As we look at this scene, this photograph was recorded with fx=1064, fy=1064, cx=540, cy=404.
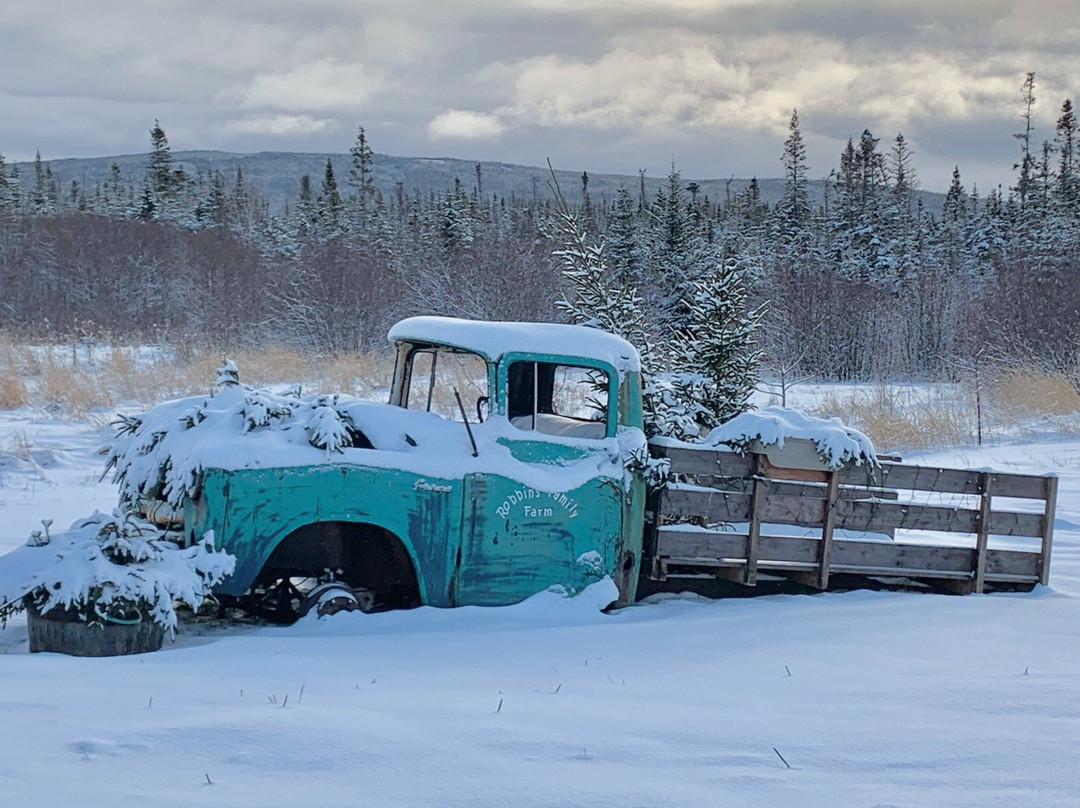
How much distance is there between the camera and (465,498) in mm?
6188

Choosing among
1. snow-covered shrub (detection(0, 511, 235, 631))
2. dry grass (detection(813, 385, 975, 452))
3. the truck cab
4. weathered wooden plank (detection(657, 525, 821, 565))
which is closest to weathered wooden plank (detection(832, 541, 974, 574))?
weathered wooden plank (detection(657, 525, 821, 565))

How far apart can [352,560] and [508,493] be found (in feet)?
3.88

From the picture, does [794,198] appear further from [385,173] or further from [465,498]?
[385,173]

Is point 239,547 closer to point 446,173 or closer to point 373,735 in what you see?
point 373,735

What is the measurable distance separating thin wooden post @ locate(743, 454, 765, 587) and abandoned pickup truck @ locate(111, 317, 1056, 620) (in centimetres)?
1

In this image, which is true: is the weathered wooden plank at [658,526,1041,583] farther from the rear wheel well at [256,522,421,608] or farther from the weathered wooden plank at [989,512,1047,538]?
the rear wheel well at [256,522,421,608]

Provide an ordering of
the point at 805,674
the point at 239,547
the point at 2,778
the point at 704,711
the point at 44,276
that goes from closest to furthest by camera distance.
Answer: the point at 2,778
the point at 704,711
the point at 805,674
the point at 239,547
the point at 44,276

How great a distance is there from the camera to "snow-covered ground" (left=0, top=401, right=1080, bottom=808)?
10.8ft

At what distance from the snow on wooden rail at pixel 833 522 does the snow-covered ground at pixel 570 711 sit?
42 centimetres

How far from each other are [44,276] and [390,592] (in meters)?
32.9

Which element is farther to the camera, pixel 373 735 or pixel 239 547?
pixel 239 547

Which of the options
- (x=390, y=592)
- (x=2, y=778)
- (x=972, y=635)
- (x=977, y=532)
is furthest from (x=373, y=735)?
(x=977, y=532)

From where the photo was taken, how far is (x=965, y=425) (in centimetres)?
1634

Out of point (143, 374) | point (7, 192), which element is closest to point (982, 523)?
point (143, 374)
